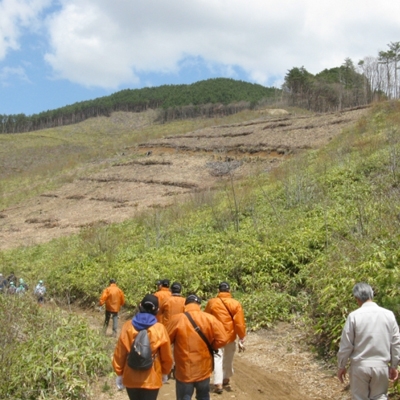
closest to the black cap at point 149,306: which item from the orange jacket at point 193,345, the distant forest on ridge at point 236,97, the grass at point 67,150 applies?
the orange jacket at point 193,345

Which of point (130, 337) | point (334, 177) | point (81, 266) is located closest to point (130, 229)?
point (81, 266)

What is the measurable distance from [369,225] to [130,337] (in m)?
6.77

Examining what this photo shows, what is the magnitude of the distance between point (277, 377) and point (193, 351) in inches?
103

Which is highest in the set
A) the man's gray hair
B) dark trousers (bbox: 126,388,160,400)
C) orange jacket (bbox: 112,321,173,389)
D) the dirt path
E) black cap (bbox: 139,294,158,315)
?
the man's gray hair

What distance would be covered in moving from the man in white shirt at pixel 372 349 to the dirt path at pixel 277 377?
179cm

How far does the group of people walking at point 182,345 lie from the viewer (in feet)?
13.1

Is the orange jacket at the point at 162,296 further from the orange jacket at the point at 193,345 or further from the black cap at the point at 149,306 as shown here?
the black cap at the point at 149,306

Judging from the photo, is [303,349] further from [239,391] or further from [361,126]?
[361,126]

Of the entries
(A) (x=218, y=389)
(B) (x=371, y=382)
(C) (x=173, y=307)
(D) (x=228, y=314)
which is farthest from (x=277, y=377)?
(B) (x=371, y=382)

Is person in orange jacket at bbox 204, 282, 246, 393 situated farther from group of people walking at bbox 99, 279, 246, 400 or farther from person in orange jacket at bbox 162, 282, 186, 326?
person in orange jacket at bbox 162, 282, 186, 326

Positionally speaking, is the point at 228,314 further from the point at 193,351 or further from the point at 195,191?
the point at 195,191

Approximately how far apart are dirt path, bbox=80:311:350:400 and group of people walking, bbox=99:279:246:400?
60cm

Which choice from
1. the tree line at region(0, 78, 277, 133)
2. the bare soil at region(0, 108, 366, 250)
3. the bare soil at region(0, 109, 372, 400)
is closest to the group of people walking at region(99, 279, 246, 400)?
the bare soil at region(0, 109, 372, 400)

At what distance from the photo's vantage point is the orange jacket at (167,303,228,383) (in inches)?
177
